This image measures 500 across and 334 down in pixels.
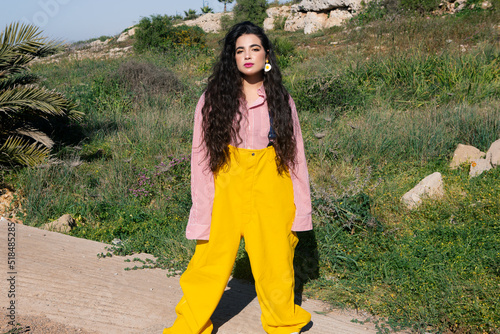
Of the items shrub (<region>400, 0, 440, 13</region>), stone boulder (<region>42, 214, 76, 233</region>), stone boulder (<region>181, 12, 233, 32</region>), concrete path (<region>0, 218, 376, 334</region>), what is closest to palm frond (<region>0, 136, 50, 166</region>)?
stone boulder (<region>42, 214, 76, 233</region>)

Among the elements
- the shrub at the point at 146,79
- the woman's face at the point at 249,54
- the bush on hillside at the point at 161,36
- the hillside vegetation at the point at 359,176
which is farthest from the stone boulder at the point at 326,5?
the woman's face at the point at 249,54

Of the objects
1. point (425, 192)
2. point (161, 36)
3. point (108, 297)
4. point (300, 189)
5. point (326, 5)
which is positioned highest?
point (326, 5)

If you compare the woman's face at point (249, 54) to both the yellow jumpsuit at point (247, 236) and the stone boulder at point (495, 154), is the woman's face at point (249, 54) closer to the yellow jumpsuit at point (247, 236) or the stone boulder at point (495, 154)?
the yellow jumpsuit at point (247, 236)

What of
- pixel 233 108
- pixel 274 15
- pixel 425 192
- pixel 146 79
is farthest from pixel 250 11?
pixel 233 108

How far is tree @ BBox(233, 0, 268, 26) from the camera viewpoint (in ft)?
80.1

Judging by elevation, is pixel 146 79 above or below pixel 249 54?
below

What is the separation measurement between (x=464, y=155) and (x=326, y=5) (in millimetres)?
15472

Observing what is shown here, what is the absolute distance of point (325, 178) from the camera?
4938mm

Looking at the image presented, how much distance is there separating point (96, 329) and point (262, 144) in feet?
5.17

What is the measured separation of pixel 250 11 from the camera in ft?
80.9

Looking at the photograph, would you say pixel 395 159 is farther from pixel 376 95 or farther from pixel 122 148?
pixel 122 148

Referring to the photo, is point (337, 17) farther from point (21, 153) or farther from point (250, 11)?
point (21, 153)

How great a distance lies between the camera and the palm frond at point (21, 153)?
201 inches

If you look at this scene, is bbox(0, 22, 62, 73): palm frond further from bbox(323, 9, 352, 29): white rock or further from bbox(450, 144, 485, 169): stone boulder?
bbox(323, 9, 352, 29): white rock
